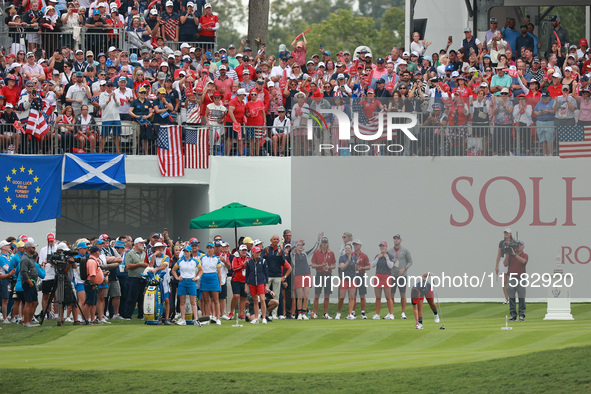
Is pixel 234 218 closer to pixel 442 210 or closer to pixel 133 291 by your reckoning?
pixel 133 291

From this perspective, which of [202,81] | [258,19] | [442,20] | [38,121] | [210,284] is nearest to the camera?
[210,284]

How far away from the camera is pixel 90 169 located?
27.1 meters

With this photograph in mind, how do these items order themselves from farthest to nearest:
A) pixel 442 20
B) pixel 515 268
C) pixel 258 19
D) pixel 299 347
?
pixel 442 20, pixel 258 19, pixel 515 268, pixel 299 347

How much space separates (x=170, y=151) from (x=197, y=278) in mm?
6210

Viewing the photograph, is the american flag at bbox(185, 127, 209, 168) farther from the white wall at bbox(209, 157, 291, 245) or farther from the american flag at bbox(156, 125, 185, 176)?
the white wall at bbox(209, 157, 291, 245)

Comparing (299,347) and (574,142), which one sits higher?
(574,142)

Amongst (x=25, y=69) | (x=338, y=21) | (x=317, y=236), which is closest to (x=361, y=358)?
(x=317, y=236)

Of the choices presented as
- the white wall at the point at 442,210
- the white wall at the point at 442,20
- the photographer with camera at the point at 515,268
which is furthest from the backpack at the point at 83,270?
the white wall at the point at 442,20

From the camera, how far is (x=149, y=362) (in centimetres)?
1773

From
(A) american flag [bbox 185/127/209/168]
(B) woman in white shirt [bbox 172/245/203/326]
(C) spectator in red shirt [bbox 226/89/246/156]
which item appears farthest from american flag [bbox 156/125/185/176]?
(B) woman in white shirt [bbox 172/245/203/326]

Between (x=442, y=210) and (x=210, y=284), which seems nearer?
(x=442, y=210)

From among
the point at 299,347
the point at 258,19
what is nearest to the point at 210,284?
the point at 299,347

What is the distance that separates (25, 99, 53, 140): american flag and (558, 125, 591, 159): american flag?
12.5m

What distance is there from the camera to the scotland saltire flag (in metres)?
27.1
